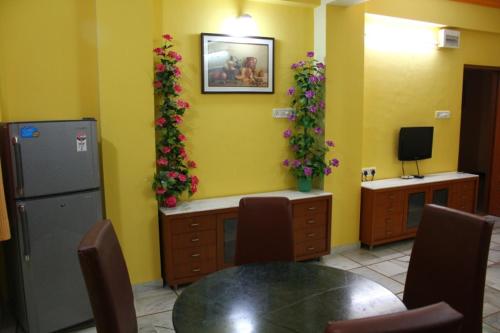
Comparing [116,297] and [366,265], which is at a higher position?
[116,297]

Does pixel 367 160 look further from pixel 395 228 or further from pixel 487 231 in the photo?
pixel 487 231

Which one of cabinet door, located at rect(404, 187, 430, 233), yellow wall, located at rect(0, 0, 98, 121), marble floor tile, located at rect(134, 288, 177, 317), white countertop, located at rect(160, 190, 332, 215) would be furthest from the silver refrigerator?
cabinet door, located at rect(404, 187, 430, 233)

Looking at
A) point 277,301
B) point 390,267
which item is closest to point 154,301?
point 277,301

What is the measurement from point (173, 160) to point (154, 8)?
1.39 m

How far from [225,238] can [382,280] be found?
157 cm

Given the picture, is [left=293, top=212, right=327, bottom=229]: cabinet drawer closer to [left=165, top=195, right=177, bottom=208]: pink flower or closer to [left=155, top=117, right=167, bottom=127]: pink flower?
[left=165, top=195, right=177, bottom=208]: pink flower

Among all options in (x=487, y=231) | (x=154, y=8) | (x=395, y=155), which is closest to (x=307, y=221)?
(x=395, y=155)

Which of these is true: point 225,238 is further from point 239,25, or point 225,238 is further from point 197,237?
point 239,25

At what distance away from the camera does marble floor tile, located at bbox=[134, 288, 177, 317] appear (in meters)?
3.20

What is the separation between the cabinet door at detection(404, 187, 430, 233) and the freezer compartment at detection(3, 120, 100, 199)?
3582mm

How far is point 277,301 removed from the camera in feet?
6.00

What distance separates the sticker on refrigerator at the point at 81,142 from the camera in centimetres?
280

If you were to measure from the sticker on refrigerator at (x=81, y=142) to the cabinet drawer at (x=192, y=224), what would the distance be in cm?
100

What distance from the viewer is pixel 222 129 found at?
403cm
